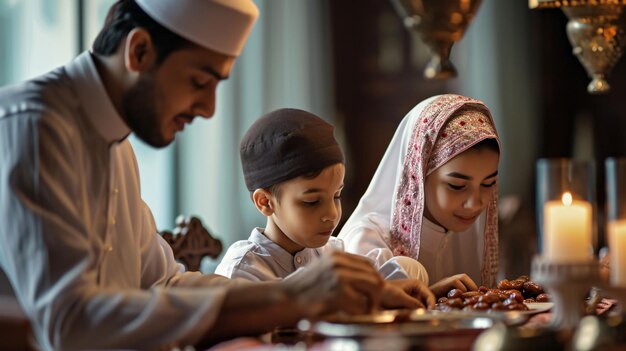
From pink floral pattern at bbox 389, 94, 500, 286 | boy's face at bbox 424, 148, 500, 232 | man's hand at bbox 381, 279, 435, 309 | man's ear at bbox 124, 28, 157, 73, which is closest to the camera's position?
man's ear at bbox 124, 28, 157, 73

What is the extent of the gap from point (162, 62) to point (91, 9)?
3796 millimetres

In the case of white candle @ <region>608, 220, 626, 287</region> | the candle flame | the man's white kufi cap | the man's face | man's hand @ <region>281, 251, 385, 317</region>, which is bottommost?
man's hand @ <region>281, 251, 385, 317</region>

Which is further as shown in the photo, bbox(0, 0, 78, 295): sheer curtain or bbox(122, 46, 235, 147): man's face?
bbox(0, 0, 78, 295): sheer curtain

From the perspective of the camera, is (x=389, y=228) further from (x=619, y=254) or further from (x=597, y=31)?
(x=619, y=254)

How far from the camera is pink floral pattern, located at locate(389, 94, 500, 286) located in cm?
377

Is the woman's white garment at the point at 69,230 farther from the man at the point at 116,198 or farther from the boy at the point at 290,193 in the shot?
the boy at the point at 290,193

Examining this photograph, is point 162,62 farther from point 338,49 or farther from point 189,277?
point 338,49

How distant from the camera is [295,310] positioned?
7.55ft

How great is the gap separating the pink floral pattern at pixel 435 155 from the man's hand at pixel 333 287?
1406mm

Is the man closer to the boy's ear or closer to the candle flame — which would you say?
the candle flame

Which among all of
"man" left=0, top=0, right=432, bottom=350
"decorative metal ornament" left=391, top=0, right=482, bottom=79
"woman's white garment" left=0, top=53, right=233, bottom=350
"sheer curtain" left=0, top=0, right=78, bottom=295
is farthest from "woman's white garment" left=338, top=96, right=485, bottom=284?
"sheer curtain" left=0, top=0, right=78, bottom=295

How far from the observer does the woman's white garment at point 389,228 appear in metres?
3.86

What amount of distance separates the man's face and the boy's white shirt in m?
0.84

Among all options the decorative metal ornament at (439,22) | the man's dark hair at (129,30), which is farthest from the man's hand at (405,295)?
the man's dark hair at (129,30)
